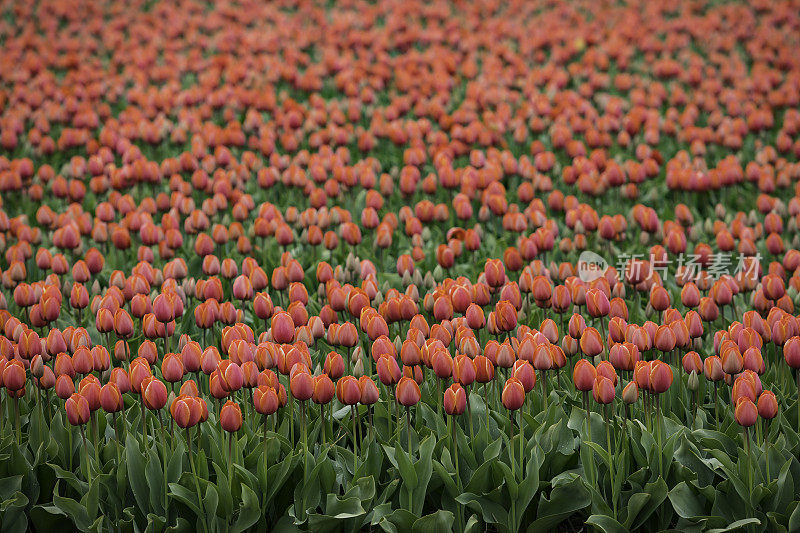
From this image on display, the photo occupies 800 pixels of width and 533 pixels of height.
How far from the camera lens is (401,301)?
4172 millimetres

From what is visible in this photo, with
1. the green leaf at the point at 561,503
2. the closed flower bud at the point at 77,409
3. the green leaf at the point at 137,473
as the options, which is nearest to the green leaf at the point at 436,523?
the green leaf at the point at 561,503

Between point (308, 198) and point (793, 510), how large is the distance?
175 inches

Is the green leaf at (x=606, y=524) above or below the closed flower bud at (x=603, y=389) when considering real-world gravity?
below

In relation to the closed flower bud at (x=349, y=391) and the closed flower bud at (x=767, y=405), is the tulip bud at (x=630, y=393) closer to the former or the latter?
the closed flower bud at (x=767, y=405)

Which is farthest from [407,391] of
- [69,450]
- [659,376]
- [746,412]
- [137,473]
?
[69,450]

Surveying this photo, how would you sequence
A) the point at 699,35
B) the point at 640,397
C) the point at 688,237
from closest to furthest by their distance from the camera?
1. the point at 640,397
2. the point at 688,237
3. the point at 699,35

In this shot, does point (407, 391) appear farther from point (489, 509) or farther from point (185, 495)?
point (185, 495)

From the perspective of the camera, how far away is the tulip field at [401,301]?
3430 mm

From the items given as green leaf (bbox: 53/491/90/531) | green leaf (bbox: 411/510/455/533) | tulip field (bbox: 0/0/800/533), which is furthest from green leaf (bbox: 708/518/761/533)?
green leaf (bbox: 53/491/90/531)

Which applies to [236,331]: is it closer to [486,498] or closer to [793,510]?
[486,498]

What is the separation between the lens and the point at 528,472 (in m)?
3.40

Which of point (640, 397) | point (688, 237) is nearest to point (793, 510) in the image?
point (640, 397)

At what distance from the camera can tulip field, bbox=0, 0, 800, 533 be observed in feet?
11.3

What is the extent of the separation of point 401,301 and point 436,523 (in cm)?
120
